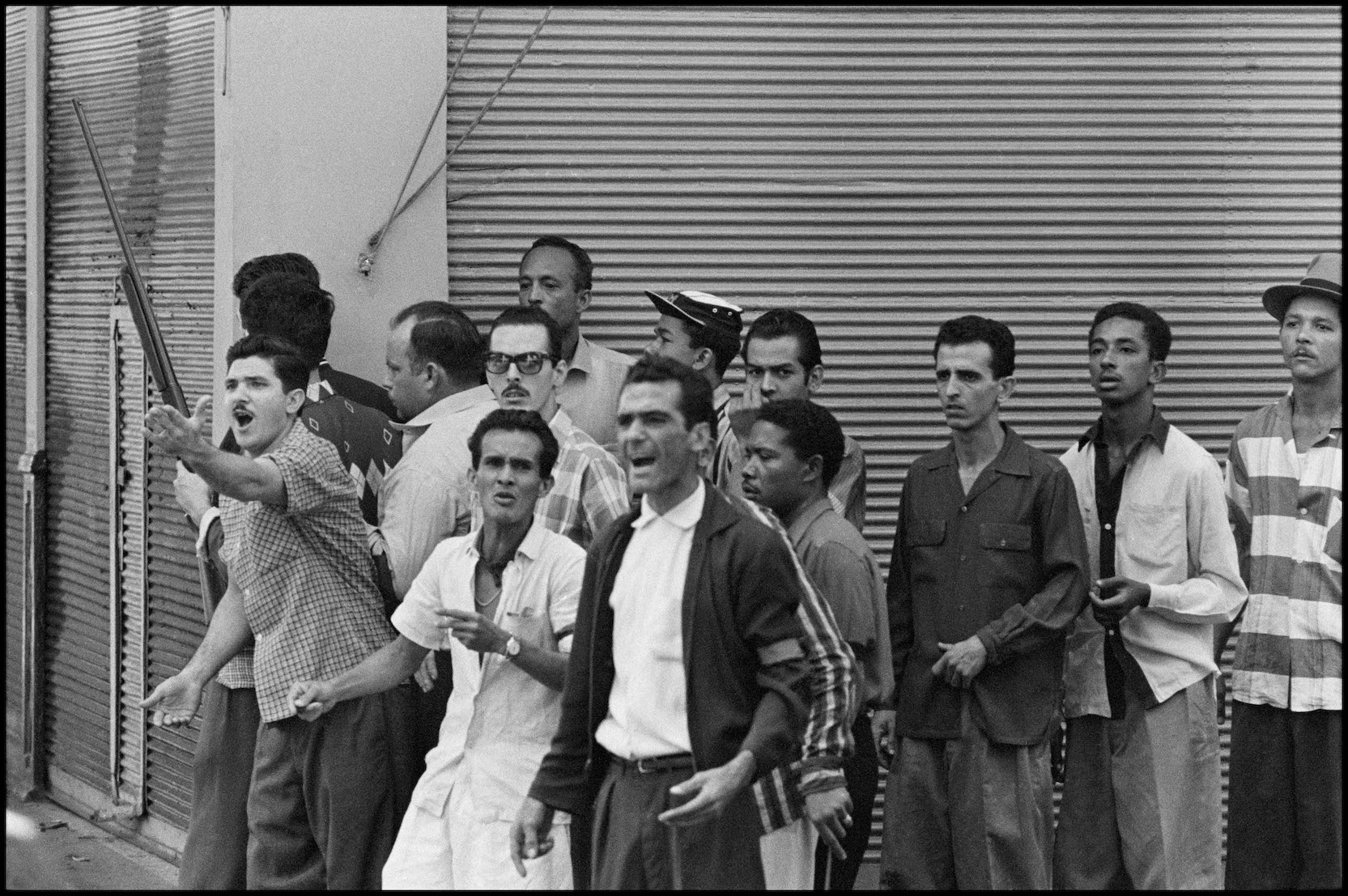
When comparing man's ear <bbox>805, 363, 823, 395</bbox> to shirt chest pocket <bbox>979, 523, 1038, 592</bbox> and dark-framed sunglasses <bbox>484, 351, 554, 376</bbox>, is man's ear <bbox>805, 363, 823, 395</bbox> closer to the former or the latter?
shirt chest pocket <bbox>979, 523, 1038, 592</bbox>

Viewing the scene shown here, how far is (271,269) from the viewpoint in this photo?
234 inches

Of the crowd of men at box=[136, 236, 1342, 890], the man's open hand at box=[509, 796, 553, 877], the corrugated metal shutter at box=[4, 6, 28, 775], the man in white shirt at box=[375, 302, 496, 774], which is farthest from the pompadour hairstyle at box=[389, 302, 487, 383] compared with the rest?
the corrugated metal shutter at box=[4, 6, 28, 775]

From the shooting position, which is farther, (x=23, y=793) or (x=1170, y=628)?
(x=23, y=793)

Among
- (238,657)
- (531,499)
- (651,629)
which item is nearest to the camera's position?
(651,629)

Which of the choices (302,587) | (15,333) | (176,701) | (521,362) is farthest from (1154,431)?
(15,333)

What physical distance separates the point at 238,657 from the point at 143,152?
9.52 ft

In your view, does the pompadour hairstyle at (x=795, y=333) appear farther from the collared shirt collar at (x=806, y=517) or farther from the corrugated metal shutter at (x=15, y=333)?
the corrugated metal shutter at (x=15, y=333)

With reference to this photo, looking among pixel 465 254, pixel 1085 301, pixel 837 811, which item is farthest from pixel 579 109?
pixel 837 811

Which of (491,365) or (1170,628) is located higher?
(491,365)

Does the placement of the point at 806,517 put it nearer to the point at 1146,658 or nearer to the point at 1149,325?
the point at 1146,658

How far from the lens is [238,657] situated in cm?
523

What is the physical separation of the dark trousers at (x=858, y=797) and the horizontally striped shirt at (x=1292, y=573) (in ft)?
4.51

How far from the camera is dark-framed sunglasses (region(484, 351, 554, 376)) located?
525cm

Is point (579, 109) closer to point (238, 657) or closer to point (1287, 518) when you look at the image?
point (238, 657)
